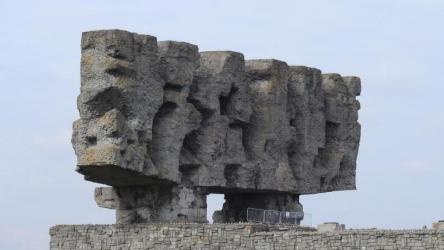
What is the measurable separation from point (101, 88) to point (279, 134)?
7.89 metres

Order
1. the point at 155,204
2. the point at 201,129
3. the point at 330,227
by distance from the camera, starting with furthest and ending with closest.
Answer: the point at 201,129
the point at 155,204
the point at 330,227

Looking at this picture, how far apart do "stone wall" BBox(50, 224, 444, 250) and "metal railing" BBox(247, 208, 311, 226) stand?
13.5 ft

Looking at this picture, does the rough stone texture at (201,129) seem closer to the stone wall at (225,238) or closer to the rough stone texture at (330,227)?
the stone wall at (225,238)

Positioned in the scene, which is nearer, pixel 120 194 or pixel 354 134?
pixel 120 194

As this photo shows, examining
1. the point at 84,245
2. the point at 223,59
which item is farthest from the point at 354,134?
the point at 84,245

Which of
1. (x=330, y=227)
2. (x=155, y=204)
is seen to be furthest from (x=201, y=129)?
(x=330, y=227)

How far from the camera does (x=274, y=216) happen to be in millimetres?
43312

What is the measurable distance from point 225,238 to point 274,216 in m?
8.19

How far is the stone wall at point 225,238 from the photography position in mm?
32241

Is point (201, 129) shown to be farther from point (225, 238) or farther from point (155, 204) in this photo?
point (225, 238)

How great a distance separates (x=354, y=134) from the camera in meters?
47.0

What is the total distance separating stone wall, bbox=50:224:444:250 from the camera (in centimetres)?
3224

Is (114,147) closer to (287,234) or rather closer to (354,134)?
(287,234)

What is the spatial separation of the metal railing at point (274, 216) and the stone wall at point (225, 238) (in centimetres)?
410
